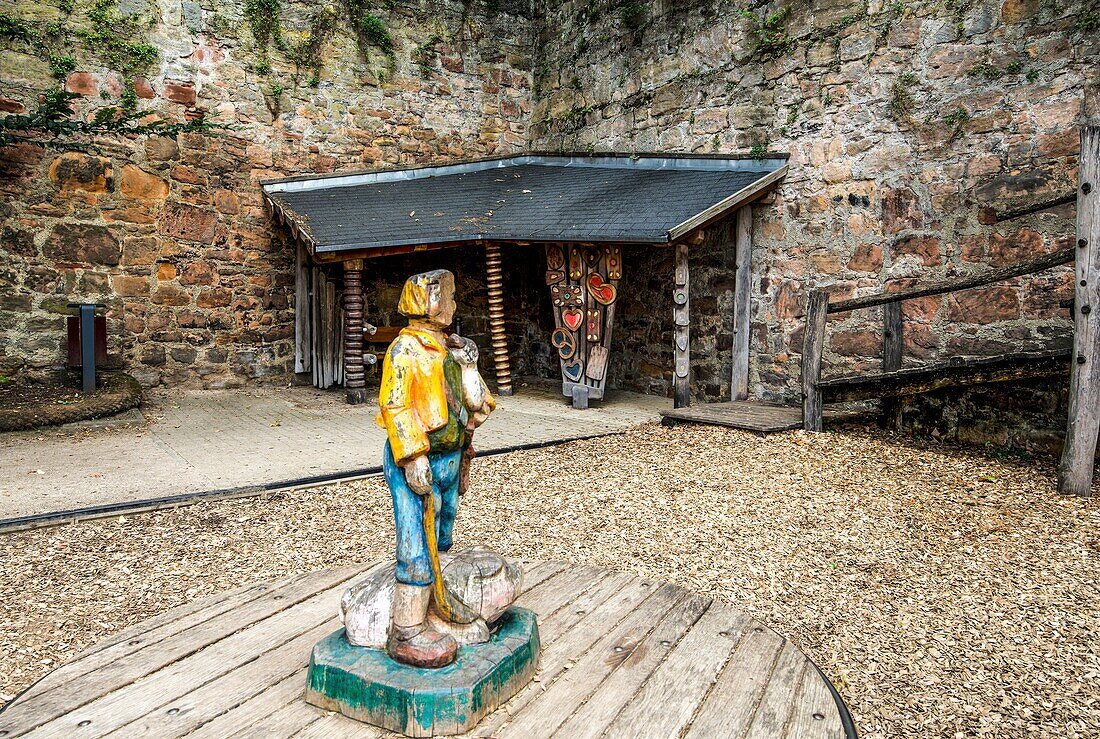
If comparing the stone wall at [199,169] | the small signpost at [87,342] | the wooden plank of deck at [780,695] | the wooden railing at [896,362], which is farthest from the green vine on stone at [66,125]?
the wooden plank of deck at [780,695]

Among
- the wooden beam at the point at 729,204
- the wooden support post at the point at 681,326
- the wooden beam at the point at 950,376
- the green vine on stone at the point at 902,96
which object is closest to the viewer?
the wooden beam at the point at 950,376

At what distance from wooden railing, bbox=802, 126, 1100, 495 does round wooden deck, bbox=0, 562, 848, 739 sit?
3.21m

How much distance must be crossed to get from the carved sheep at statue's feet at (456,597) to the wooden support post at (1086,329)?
157 inches

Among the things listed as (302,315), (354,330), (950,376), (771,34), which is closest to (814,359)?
(950,376)

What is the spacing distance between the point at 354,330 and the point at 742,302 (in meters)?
4.20

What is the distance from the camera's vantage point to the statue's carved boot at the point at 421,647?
2041 mm

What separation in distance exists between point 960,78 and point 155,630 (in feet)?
22.3

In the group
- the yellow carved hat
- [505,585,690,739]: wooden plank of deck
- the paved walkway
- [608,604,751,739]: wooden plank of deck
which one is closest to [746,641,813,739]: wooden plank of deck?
[608,604,751,739]: wooden plank of deck

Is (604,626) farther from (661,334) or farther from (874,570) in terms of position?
(661,334)

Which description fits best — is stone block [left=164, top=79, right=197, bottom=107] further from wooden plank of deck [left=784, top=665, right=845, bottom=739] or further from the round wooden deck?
wooden plank of deck [left=784, top=665, right=845, bottom=739]

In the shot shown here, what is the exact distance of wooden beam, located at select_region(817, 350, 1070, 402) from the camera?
16.5 ft

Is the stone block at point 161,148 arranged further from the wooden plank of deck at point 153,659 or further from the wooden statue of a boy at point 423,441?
the wooden statue of a boy at point 423,441

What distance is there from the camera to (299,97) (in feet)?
31.4

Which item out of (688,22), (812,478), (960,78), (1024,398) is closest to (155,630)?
(812,478)
